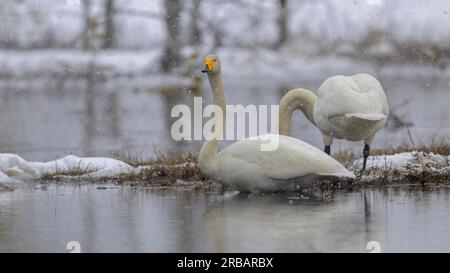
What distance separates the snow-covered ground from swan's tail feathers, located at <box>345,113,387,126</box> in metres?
0.39

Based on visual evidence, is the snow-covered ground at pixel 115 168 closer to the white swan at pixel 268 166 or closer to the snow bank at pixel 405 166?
the snow bank at pixel 405 166

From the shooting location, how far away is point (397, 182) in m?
10.8

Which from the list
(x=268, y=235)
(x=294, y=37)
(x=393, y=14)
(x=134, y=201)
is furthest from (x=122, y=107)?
(x=268, y=235)

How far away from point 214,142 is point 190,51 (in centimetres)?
1340

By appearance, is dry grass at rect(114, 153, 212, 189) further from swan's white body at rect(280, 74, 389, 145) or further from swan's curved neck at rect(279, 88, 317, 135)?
swan's curved neck at rect(279, 88, 317, 135)

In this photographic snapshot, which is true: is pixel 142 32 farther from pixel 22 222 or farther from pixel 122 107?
pixel 22 222

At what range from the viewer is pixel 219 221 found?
27.3 ft

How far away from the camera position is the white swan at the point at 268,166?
1004 centimetres

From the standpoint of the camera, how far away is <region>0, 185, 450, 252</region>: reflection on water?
7.23 m

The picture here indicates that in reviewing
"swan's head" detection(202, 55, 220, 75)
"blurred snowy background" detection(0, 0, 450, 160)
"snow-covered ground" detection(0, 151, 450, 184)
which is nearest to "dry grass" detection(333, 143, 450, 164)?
"snow-covered ground" detection(0, 151, 450, 184)

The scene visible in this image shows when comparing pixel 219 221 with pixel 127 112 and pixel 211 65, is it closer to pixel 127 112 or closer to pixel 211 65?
pixel 211 65

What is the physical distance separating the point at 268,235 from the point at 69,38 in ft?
60.3

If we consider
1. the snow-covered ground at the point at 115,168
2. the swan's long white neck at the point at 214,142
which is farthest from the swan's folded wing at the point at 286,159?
the snow-covered ground at the point at 115,168

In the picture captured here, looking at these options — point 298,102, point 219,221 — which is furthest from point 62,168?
point 219,221
